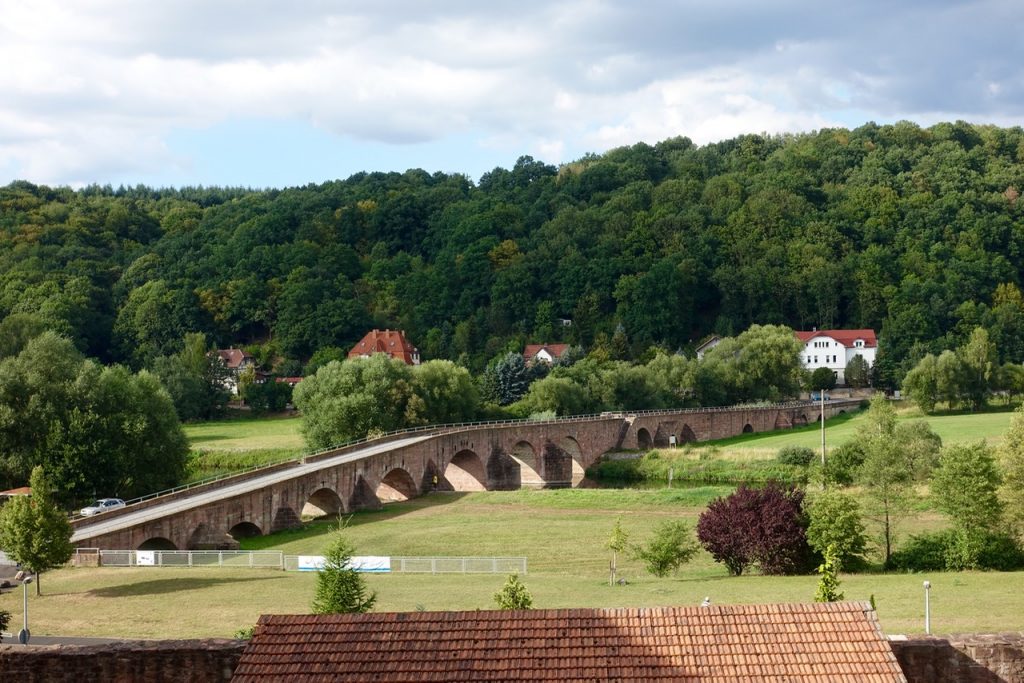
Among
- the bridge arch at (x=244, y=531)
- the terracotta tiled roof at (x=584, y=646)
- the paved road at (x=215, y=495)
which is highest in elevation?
the terracotta tiled roof at (x=584, y=646)

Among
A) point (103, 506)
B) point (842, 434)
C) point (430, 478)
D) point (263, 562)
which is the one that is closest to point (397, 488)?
point (430, 478)

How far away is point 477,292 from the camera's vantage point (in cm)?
15950

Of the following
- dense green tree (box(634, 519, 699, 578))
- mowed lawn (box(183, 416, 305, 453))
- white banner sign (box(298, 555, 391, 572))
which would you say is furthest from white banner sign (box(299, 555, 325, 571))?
mowed lawn (box(183, 416, 305, 453))

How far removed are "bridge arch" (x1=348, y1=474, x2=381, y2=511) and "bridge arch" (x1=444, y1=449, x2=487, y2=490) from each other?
1459 centimetres

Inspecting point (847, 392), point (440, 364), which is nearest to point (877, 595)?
point (440, 364)

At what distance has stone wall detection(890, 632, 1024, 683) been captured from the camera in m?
17.3

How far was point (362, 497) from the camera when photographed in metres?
59.7

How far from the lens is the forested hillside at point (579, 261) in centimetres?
14388

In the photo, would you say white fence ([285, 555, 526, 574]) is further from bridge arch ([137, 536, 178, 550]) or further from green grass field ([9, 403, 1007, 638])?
bridge arch ([137, 536, 178, 550])

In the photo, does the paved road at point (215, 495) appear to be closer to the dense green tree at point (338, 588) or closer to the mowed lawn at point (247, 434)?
the dense green tree at point (338, 588)

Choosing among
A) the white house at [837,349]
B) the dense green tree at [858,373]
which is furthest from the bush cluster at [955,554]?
the white house at [837,349]

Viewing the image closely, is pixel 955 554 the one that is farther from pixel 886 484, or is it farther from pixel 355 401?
pixel 355 401

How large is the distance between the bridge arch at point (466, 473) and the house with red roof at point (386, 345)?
55.7 meters

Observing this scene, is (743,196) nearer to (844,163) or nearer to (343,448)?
(844,163)
